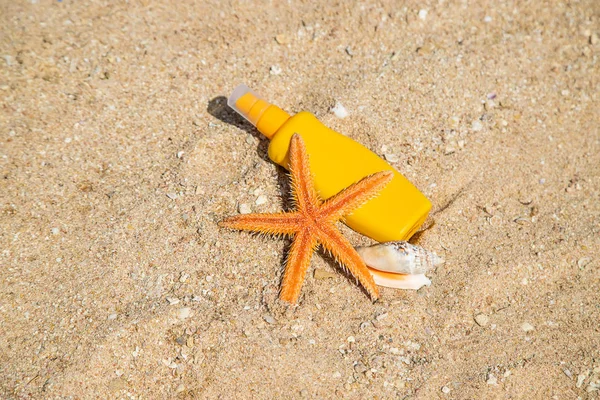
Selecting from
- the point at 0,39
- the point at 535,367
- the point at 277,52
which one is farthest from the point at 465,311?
the point at 0,39

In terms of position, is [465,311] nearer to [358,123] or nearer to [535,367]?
[535,367]

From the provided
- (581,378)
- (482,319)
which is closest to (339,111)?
(482,319)

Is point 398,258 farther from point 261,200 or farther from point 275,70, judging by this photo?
point 275,70

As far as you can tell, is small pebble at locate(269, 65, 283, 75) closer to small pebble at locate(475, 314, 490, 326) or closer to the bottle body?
the bottle body

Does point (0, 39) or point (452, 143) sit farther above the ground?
point (452, 143)

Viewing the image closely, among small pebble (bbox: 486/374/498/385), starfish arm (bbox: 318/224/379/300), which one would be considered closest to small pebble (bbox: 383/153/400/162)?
starfish arm (bbox: 318/224/379/300)
